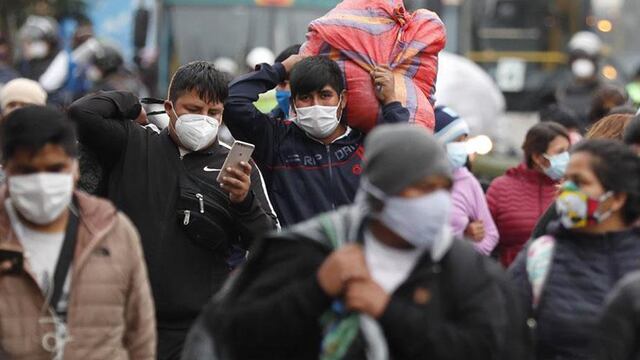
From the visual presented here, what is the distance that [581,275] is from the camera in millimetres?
5496

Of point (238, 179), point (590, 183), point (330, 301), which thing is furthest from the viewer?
point (238, 179)

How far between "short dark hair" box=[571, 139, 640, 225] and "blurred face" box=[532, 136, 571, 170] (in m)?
3.36

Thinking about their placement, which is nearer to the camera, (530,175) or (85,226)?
(85,226)

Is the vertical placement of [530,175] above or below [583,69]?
above

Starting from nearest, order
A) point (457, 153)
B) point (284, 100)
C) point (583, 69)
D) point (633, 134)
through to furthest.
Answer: point (633, 134) < point (284, 100) < point (457, 153) < point (583, 69)

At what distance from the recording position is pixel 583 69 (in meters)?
16.1

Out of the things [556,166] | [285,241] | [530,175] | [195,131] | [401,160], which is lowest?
[530,175]

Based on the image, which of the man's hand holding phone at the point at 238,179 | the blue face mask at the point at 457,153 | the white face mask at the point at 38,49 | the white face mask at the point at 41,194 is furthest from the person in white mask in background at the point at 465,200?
the white face mask at the point at 38,49

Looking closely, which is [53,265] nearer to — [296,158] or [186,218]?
[186,218]

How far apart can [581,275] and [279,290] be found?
1164mm

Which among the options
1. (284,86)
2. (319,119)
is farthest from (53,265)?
(284,86)

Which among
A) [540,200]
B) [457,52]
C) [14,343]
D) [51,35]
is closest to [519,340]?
[14,343]

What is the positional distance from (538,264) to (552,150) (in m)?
3.49

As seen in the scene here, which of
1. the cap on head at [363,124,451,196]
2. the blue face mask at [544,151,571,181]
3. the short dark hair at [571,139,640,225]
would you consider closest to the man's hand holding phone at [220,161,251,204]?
the short dark hair at [571,139,640,225]
